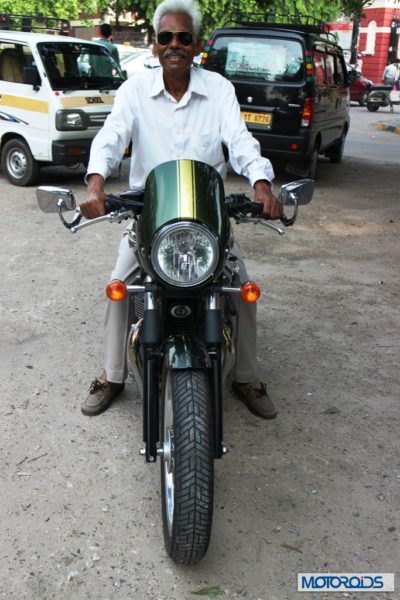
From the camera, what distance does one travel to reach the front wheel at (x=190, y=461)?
2.39 meters

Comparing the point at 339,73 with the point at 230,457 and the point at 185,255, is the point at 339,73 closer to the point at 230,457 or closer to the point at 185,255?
the point at 230,457

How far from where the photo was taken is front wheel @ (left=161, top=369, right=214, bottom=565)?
94.0 inches

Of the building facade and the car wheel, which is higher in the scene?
the building facade

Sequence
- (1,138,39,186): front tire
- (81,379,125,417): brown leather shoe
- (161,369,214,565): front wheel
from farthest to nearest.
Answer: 1. (1,138,39,186): front tire
2. (81,379,125,417): brown leather shoe
3. (161,369,214,565): front wheel

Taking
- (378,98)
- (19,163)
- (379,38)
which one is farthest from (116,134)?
(379,38)

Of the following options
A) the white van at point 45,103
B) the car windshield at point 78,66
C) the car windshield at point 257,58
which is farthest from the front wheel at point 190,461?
the car windshield at point 257,58

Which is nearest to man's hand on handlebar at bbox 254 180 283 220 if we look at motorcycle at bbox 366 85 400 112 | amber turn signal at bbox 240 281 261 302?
amber turn signal at bbox 240 281 261 302

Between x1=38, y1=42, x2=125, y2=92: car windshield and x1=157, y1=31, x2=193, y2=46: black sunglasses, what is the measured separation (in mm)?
6263

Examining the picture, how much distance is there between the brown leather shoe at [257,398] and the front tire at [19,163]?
20.3 ft

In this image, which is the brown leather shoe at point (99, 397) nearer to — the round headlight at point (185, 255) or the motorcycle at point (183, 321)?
the motorcycle at point (183, 321)

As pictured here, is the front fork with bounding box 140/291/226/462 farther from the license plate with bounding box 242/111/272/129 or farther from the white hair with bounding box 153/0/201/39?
the license plate with bounding box 242/111/272/129

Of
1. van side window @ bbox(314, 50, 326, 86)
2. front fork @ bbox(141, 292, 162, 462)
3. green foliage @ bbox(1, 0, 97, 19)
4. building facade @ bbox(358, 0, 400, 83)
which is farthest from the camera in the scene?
building facade @ bbox(358, 0, 400, 83)

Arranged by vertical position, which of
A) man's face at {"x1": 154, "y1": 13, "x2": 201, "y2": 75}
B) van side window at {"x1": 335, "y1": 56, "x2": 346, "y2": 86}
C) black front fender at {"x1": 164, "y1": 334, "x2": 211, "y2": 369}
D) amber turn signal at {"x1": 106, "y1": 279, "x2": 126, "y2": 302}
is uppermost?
man's face at {"x1": 154, "y1": 13, "x2": 201, "y2": 75}

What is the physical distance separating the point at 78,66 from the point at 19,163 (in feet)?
5.02
